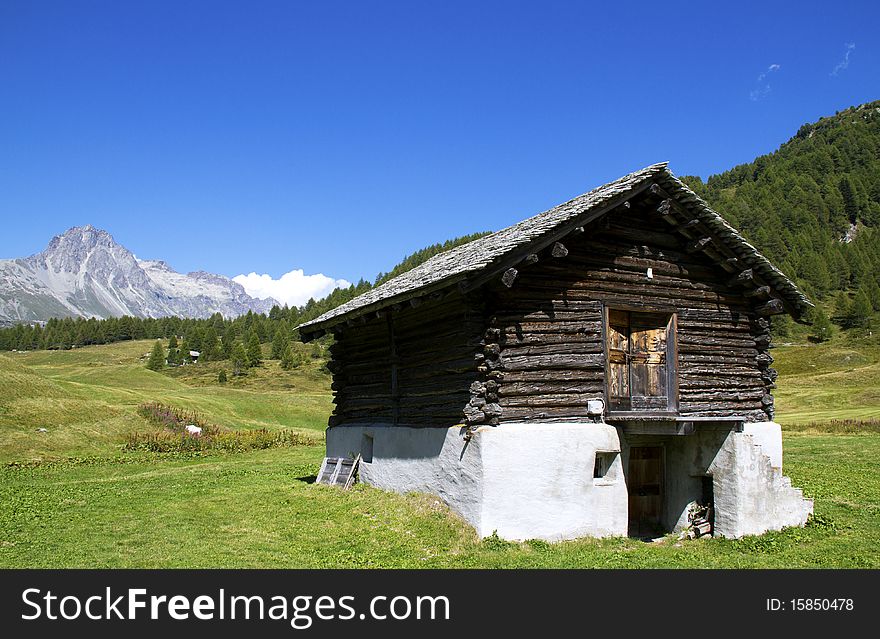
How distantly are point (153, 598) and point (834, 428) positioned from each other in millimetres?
38820

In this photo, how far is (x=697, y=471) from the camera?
1644cm

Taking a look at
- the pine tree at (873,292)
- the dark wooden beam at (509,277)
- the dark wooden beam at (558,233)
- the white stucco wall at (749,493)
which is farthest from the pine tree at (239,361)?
the pine tree at (873,292)

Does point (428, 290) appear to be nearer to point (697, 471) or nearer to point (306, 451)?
point (697, 471)

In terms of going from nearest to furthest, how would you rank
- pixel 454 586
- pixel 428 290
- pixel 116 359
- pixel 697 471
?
pixel 454 586, pixel 428 290, pixel 697 471, pixel 116 359

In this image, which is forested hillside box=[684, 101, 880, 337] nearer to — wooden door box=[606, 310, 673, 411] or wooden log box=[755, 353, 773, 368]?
wooden log box=[755, 353, 773, 368]

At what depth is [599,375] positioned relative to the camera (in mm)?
15469

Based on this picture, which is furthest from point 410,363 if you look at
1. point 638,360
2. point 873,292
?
point 873,292

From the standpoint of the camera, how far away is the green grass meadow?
1289 centimetres

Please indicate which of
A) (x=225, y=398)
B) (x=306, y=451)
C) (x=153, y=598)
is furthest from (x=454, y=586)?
(x=225, y=398)

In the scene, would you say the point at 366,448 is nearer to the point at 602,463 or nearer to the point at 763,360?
the point at 602,463

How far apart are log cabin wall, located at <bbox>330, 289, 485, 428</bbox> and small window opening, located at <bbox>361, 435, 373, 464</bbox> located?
494 millimetres

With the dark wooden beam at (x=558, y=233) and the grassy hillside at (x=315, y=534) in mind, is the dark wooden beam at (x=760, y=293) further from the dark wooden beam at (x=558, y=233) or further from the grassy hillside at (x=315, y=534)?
→ the grassy hillside at (x=315, y=534)

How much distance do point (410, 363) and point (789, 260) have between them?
468 ft

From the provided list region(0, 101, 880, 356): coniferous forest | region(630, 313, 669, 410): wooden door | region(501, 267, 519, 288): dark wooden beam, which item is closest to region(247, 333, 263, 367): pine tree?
region(0, 101, 880, 356): coniferous forest
